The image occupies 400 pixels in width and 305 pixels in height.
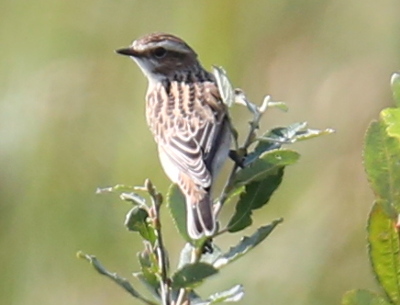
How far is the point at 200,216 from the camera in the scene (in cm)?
254

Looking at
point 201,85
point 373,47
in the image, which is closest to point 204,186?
point 201,85

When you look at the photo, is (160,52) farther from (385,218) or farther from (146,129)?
(385,218)

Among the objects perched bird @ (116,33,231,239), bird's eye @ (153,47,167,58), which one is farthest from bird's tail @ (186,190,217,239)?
bird's eye @ (153,47,167,58)

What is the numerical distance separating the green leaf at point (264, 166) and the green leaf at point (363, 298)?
0.50 metres

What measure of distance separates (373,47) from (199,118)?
1.98 metres

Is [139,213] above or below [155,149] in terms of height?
below

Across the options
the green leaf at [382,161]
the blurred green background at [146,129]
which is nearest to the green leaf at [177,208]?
the green leaf at [382,161]

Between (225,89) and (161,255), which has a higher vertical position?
(225,89)

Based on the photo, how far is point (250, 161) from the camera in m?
2.31

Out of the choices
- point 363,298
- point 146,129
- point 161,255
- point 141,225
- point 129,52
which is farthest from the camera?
point 146,129

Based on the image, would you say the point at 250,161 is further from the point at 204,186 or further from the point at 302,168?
the point at 302,168

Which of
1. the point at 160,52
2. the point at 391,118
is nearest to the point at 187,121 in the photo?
the point at 160,52

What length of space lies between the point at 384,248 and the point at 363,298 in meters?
0.11

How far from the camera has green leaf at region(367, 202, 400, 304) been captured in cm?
181
